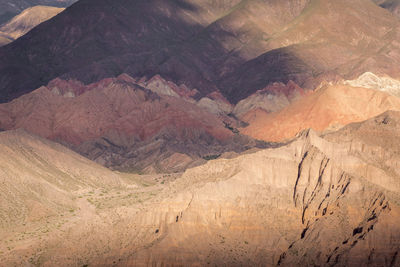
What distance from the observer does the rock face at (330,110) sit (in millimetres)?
179500

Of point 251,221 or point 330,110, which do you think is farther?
point 330,110

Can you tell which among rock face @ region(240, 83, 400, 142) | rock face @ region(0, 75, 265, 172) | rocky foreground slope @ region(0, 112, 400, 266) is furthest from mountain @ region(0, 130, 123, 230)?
rock face @ region(240, 83, 400, 142)

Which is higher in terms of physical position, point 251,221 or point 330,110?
point 251,221

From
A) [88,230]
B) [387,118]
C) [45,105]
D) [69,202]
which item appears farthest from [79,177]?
[45,105]

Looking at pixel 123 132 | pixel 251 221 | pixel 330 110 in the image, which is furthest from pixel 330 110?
pixel 251 221

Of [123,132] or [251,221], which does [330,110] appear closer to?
[123,132]

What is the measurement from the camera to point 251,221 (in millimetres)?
83125

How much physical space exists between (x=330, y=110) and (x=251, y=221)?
10494cm

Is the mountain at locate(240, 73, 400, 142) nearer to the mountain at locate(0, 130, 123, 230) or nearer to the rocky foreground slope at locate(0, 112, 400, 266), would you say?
the mountain at locate(0, 130, 123, 230)

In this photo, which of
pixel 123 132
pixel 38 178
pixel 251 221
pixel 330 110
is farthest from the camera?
pixel 123 132

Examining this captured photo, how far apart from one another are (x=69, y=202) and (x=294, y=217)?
33.4 metres

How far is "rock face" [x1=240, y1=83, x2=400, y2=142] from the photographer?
179500 millimetres

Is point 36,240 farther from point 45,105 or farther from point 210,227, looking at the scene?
point 45,105

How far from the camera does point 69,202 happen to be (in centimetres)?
10475
